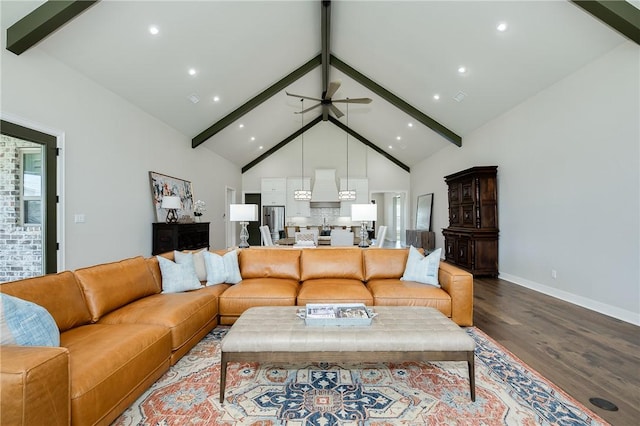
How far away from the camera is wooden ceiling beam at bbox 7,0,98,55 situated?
2.77m

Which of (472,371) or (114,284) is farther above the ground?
(114,284)

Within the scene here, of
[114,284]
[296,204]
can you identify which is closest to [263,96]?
[296,204]

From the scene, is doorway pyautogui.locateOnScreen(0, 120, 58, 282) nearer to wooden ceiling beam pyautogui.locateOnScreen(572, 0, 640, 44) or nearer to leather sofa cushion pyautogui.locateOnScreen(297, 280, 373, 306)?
leather sofa cushion pyautogui.locateOnScreen(297, 280, 373, 306)

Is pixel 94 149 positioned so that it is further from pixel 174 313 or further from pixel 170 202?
pixel 174 313

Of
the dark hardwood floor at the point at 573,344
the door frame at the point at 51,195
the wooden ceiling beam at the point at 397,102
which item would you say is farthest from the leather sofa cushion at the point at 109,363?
the wooden ceiling beam at the point at 397,102

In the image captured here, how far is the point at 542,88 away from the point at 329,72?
4.08 meters

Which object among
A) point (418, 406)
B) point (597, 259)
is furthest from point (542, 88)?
point (418, 406)

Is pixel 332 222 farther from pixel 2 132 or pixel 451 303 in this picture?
pixel 2 132

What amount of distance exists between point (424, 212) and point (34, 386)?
29.3ft

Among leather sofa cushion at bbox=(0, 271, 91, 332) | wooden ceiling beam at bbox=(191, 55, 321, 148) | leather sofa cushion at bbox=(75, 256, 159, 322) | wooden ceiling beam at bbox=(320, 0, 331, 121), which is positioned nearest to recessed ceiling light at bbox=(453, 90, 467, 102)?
wooden ceiling beam at bbox=(320, 0, 331, 121)

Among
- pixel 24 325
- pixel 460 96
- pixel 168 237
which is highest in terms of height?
pixel 460 96

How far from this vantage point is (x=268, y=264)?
11.4 feet

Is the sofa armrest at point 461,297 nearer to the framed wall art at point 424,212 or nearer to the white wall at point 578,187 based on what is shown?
the white wall at point 578,187

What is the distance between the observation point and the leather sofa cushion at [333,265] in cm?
343
